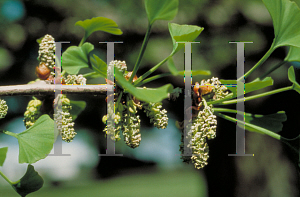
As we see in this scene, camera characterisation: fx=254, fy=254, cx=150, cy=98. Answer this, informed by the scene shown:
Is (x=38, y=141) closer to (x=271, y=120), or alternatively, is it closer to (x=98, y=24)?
(x=98, y=24)

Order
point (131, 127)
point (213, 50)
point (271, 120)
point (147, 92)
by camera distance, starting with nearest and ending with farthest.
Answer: point (147, 92)
point (131, 127)
point (271, 120)
point (213, 50)

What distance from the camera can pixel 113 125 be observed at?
1.12ft

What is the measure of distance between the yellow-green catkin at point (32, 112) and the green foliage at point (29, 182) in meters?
0.07

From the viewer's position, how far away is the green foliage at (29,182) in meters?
0.39

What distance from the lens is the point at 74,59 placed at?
356 millimetres

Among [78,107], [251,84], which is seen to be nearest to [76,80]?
[78,107]

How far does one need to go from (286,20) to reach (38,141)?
39 centimetres

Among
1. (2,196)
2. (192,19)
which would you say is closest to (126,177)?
(2,196)

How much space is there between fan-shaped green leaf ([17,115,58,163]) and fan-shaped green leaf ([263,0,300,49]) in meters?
0.34

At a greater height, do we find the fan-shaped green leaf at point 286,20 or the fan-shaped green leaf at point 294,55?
the fan-shaped green leaf at point 286,20

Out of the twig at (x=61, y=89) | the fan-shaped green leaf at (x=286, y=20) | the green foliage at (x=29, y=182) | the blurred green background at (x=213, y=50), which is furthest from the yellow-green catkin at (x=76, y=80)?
the blurred green background at (x=213, y=50)

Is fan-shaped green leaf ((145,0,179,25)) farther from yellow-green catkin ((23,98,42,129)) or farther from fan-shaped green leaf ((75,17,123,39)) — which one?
yellow-green catkin ((23,98,42,129))

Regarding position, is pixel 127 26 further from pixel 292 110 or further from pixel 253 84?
pixel 253 84

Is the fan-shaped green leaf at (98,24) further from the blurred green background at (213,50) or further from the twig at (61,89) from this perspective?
the blurred green background at (213,50)
